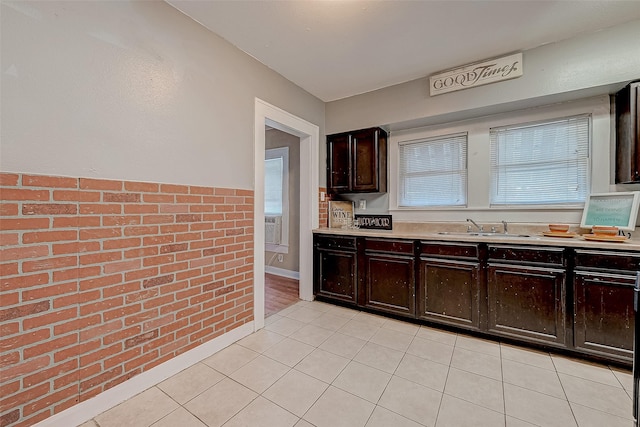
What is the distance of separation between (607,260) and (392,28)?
7.94 feet

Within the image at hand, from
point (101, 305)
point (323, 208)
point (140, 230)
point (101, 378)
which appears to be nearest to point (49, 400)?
point (101, 378)

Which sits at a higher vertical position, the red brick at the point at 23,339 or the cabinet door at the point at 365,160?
the cabinet door at the point at 365,160

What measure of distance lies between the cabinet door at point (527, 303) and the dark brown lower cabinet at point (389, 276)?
689 mm

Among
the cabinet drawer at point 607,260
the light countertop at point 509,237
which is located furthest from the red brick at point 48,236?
the cabinet drawer at point 607,260

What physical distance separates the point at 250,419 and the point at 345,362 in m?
0.79

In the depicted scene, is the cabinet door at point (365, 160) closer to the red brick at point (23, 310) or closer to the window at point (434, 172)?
the window at point (434, 172)

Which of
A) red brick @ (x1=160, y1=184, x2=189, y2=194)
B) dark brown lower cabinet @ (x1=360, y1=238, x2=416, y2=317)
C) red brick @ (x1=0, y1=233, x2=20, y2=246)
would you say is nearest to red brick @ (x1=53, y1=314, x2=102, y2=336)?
red brick @ (x1=0, y1=233, x2=20, y2=246)

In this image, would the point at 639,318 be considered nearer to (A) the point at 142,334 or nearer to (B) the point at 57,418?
(A) the point at 142,334

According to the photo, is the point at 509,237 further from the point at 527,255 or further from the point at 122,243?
the point at 122,243

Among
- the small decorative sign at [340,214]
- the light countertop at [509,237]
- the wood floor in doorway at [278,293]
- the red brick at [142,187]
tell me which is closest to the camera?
the red brick at [142,187]

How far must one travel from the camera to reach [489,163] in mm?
2877

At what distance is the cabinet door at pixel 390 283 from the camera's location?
8.63 feet

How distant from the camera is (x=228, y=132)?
2252mm

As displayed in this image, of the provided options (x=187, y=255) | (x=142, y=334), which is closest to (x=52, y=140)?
(x=187, y=255)
